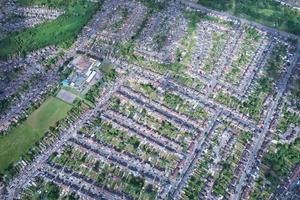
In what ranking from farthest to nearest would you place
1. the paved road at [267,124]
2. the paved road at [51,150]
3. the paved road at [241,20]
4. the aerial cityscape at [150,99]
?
1. the paved road at [241,20]
2. the paved road at [267,124]
3. the aerial cityscape at [150,99]
4. the paved road at [51,150]

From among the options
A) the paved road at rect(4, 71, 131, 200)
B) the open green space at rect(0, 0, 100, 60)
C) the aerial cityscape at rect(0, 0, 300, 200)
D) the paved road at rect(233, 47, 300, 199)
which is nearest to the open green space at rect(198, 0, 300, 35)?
the aerial cityscape at rect(0, 0, 300, 200)

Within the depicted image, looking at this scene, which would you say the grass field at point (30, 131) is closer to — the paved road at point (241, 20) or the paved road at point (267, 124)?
the paved road at point (267, 124)

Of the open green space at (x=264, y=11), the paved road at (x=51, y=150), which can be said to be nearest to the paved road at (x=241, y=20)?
the open green space at (x=264, y=11)

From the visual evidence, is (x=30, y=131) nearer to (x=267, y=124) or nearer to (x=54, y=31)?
(x=54, y=31)

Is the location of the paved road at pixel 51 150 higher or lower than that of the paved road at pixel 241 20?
lower

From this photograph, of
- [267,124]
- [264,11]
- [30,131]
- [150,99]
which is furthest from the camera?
[264,11]

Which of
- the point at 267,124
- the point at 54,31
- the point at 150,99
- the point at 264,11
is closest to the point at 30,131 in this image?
the point at 150,99

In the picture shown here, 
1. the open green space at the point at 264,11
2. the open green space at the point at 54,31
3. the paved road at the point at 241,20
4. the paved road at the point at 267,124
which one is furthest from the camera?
the open green space at the point at 264,11

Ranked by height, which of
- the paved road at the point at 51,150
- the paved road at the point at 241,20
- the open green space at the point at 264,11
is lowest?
the paved road at the point at 51,150
